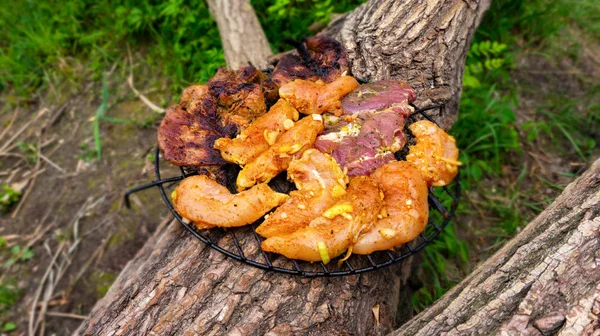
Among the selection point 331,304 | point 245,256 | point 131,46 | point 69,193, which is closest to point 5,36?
point 131,46

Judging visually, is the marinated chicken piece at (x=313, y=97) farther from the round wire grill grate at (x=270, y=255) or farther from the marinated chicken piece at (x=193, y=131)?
the round wire grill grate at (x=270, y=255)

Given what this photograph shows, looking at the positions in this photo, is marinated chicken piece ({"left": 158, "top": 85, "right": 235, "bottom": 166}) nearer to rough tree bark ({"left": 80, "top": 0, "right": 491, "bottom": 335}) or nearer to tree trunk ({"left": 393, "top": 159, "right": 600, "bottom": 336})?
rough tree bark ({"left": 80, "top": 0, "right": 491, "bottom": 335})

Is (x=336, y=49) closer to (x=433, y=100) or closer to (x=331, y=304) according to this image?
(x=433, y=100)

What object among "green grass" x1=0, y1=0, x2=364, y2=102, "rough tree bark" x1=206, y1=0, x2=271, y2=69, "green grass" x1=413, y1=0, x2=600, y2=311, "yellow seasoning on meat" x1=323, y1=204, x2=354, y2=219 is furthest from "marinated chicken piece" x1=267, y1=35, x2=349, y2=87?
"green grass" x1=413, y1=0, x2=600, y2=311

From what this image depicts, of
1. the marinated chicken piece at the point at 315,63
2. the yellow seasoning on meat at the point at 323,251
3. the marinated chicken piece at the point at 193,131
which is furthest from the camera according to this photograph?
the marinated chicken piece at the point at 315,63

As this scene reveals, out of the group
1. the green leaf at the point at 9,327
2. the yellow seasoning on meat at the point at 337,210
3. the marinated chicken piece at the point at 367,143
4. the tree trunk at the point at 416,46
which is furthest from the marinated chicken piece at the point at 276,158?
the green leaf at the point at 9,327

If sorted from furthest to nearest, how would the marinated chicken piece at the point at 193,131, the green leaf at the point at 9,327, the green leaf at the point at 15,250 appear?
the green leaf at the point at 15,250, the green leaf at the point at 9,327, the marinated chicken piece at the point at 193,131
